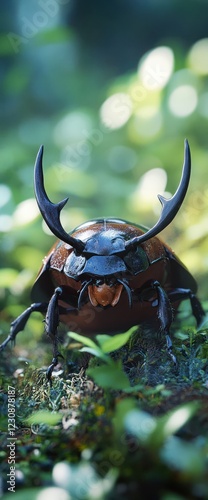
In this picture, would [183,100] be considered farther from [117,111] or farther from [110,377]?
[110,377]

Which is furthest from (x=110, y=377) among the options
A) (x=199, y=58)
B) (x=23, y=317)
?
(x=199, y=58)

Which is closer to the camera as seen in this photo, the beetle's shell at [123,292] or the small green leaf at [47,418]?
the small green leaf at [47,418]

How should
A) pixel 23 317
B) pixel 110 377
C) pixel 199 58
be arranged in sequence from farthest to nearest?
pixel 199 58
pixel 23 317
pixel 110 377

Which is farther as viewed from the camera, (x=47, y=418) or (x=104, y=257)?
(x=104, y=257)

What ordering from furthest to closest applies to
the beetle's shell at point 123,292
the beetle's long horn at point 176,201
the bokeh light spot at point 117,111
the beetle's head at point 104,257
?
the bokeh light spot at point 117,111, the beetle's shell at point 123,292, the beetle's head at point 104,257, the beetle's long horn at point 176,201

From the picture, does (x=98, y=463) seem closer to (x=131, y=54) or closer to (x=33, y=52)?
(x=33, y=52)

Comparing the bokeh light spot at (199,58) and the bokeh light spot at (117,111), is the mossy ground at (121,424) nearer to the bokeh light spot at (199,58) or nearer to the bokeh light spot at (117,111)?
the bokeh light spot at (117,111)

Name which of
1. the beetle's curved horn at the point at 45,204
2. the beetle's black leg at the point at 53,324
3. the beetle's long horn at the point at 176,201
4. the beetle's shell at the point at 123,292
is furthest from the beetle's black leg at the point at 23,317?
the beetle's long horn at the point at 176,201

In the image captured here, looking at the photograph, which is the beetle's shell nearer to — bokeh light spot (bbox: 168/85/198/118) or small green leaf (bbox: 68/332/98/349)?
small green leaf (bbox: 68/332/98/349)

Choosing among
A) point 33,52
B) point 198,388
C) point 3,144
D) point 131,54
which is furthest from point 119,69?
point 198,388
